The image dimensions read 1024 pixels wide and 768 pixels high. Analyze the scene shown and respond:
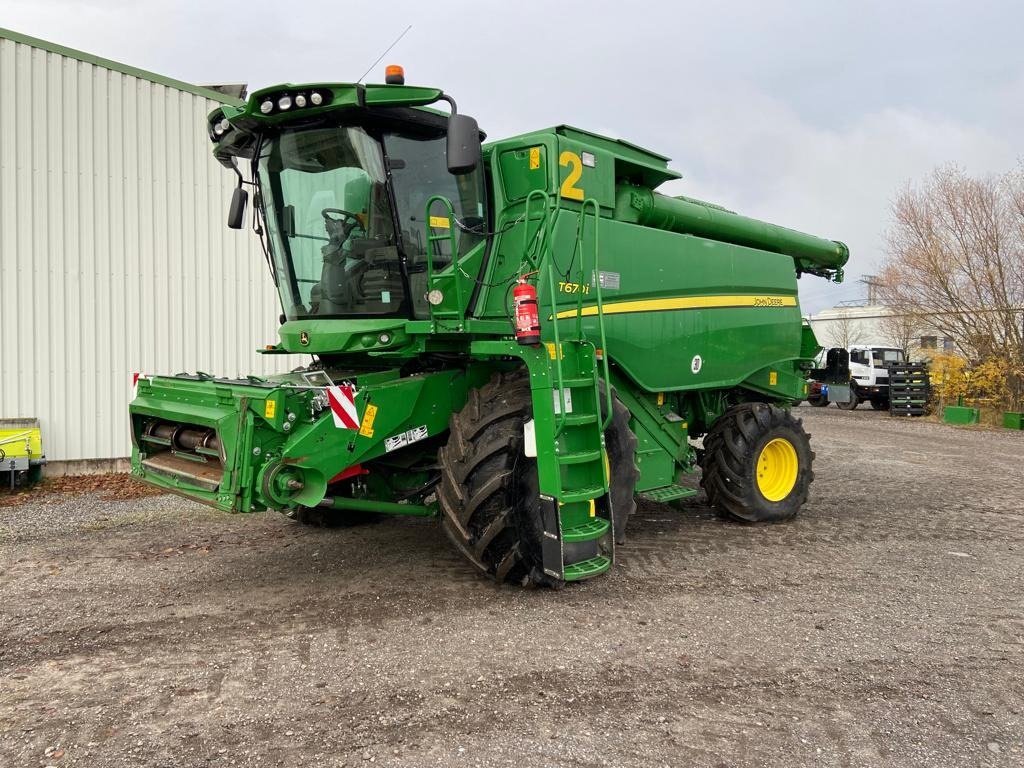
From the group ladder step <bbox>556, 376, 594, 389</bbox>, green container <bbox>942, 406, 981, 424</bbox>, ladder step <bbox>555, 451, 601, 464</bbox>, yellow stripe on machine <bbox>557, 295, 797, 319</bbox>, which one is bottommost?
green container <bbox>942, 406, 981, 424</bbox>

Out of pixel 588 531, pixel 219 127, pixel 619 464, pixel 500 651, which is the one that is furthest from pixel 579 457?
pixel 219 127

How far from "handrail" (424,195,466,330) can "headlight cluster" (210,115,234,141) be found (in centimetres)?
131

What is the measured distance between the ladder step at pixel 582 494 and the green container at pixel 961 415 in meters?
15.2

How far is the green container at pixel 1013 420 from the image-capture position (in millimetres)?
14992

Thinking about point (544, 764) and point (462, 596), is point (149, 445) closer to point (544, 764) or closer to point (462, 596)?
point (462, 596)

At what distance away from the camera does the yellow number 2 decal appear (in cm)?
471

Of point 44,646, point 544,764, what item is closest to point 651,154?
point 544,764

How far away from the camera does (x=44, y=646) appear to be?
3.45 m

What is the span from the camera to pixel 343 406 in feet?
12.8

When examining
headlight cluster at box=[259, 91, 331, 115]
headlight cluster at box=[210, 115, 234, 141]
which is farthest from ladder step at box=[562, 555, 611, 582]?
headlight cluster at box=[210, 115, 234, 141]

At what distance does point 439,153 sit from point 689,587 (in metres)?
3.01

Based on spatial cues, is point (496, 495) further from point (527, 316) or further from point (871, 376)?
point (871, 376)

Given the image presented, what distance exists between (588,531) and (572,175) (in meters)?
2.32

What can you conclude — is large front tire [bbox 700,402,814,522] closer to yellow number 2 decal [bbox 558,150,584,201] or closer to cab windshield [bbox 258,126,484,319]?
yellow number 2 decal [bbox 558,150,584,201]
